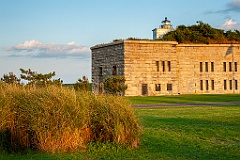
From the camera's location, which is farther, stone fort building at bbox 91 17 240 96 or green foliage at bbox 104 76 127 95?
stone fort building at bbox 91 17 240 96

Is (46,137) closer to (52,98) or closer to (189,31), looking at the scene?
(52,98)

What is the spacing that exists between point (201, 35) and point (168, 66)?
9.31 m

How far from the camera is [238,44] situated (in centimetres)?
6200

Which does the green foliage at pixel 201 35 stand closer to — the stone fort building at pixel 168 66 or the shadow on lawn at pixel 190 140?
the stone fort building at pixel 168 66

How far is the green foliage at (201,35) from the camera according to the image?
6244cm

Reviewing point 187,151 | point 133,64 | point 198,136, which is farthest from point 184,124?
point 133,64

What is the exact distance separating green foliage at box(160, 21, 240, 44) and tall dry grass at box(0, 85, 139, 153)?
49.3 metres

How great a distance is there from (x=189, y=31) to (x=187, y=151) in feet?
172

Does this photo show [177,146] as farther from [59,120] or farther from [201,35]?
[201,35]

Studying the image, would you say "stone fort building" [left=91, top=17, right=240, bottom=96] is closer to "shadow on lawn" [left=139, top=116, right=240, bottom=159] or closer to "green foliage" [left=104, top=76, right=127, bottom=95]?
"green foliage" [left=104, top=76, right=127, bottom=95]

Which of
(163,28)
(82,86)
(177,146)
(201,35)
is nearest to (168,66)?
(201,35)

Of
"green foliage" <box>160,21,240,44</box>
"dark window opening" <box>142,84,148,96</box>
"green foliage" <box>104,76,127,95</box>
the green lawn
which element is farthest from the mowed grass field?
"green foliage" <box>160,21,240,44</box>

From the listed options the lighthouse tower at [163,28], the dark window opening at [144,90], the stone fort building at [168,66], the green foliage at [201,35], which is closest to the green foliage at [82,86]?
the stone fort building at [168,66]

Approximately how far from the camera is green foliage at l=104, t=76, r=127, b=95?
5122 cm
